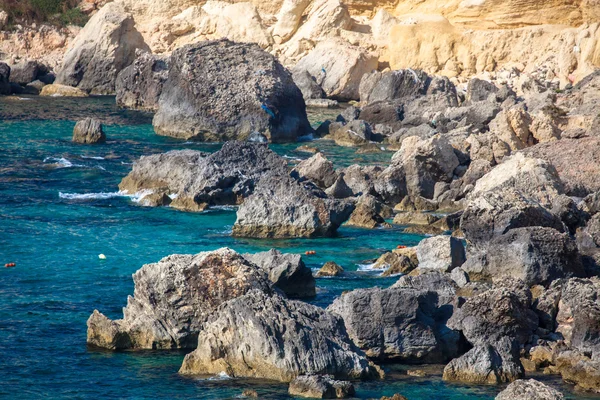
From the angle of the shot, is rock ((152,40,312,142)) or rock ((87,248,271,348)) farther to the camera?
rock ((152,40,312,142))

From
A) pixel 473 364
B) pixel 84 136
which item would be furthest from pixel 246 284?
pixel 84 136

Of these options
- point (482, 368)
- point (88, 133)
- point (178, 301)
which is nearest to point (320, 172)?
point (88, 133)

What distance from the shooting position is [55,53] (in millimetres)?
72375

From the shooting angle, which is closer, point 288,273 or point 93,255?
point 288,273

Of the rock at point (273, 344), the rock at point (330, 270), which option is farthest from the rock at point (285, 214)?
the rock at point (273, 344)

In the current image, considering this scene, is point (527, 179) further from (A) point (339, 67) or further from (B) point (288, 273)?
(A) point (339, 67)

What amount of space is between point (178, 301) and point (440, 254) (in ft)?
24.7

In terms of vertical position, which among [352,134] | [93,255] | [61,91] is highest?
[61,91]

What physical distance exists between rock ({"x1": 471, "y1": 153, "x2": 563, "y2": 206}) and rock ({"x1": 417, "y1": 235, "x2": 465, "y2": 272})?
4.52 metres

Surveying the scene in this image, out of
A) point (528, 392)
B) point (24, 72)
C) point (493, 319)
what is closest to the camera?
point (528, 392)

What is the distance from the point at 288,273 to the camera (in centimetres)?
2042

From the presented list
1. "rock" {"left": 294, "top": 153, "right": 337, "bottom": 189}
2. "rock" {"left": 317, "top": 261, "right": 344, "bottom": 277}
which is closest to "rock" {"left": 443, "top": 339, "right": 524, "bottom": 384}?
"rock" {"left": 317, "top": 261, "right": 344, "bottom": 277}

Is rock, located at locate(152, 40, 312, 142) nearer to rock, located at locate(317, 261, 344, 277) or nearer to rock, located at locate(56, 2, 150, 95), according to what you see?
rock, located at locate(56, 2, 150, 95)

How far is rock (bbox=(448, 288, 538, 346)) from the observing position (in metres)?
17.5
